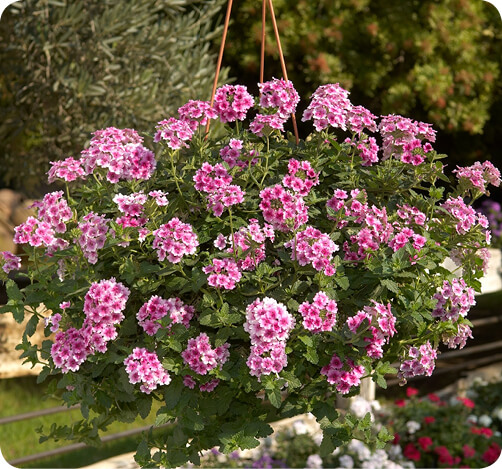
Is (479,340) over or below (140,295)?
below

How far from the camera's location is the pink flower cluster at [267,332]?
211cm

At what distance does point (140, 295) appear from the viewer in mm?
2418

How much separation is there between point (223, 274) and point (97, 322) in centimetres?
Answer: 45

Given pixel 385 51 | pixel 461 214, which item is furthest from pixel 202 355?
pixel 385 51

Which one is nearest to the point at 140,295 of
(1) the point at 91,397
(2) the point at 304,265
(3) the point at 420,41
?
(1) the point at 91,397

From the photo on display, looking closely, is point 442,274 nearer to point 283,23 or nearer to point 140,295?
point 140,295

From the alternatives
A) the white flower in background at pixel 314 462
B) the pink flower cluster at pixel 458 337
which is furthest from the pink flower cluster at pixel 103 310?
the white flower in background at pixel 314 462

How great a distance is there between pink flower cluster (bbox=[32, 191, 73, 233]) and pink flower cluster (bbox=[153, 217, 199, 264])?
46 cm

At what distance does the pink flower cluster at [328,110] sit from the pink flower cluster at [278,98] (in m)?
0.07

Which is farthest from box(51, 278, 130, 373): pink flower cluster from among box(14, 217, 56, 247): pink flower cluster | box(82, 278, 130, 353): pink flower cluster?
box(14, 217, 56, 247): pink flower cluster

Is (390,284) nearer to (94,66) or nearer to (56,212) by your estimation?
(56,212)

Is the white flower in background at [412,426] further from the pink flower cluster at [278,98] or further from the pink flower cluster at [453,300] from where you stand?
the pink flower cluster at [278,98]

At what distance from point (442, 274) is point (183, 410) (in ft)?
3.52

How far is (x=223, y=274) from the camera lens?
2.22 m
